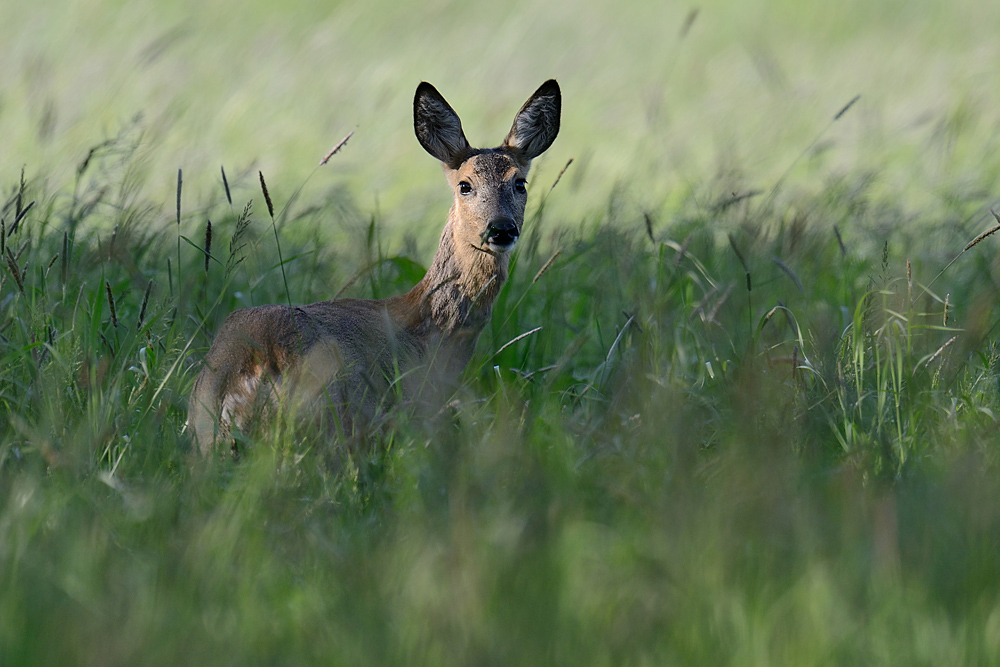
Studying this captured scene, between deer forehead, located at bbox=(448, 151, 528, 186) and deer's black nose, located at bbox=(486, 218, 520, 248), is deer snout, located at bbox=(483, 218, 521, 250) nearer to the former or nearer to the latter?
deer's black nose, located at bbox=(486, 218, 520, 248)

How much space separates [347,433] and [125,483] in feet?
2.30

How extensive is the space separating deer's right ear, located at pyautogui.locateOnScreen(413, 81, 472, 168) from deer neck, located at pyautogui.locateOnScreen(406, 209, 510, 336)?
14.0 inches

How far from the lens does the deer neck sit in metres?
4.29

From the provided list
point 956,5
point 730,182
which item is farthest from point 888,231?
point 956,5

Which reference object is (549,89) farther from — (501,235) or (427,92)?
(501,235)

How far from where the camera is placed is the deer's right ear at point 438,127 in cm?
458

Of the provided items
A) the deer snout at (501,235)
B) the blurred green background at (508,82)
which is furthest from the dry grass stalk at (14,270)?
the blurred green background at (508,82)

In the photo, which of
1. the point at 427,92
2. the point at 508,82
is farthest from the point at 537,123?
the point at 508,82

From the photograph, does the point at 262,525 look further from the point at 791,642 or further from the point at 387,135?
the point at 387,135

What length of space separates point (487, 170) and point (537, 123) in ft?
1.31

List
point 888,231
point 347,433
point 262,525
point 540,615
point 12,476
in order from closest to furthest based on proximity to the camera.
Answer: point 540,615 < point 262,525 < point 12,476 < point 347,433 < point 888,231

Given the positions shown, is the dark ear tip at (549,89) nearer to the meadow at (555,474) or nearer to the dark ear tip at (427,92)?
the dark ear tip at (427,92)

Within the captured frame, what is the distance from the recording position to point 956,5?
1719 centimetres

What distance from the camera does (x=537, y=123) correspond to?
4.81 metres
